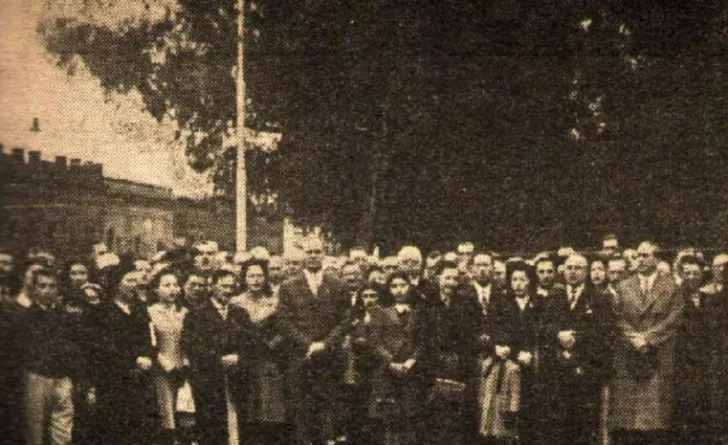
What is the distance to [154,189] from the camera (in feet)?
7.50

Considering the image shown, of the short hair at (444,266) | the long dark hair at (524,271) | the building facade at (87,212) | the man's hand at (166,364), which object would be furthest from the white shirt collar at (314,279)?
the long dark hair at (524,271)

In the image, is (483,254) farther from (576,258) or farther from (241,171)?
(241,171)

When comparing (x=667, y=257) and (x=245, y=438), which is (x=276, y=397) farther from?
(x=667, y=257)

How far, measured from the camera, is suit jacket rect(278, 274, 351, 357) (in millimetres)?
2354

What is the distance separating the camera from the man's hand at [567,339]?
2.41m

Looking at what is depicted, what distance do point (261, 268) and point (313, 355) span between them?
0.91ft

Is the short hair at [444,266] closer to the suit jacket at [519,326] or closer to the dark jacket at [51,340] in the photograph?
the suit jacket at [519,326]

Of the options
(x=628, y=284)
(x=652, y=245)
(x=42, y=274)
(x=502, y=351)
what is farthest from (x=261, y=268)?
(x=652, y=245)

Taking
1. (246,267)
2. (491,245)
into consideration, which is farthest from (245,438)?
(491,245)

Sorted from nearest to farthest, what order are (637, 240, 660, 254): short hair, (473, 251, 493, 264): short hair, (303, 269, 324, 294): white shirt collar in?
(303, 269, 324, 294): white shirt collar → (473, 251, 493, 264): short hair → (637, 240, 660, 254): short hair

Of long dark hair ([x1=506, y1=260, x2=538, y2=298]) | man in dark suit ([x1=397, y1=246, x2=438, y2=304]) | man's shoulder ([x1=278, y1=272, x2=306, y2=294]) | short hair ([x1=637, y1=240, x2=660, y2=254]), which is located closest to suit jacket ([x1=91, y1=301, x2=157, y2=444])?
man's shoulder ([x1=278, y1=272, x2=306, y2=294])

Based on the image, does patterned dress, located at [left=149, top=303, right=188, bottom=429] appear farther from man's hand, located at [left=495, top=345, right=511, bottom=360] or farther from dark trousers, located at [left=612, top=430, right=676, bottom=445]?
dark trousers, located at [left=612, top=430, right=676, bottom=445]

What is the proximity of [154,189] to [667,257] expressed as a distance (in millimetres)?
1524

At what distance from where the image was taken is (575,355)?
7.99 ft
